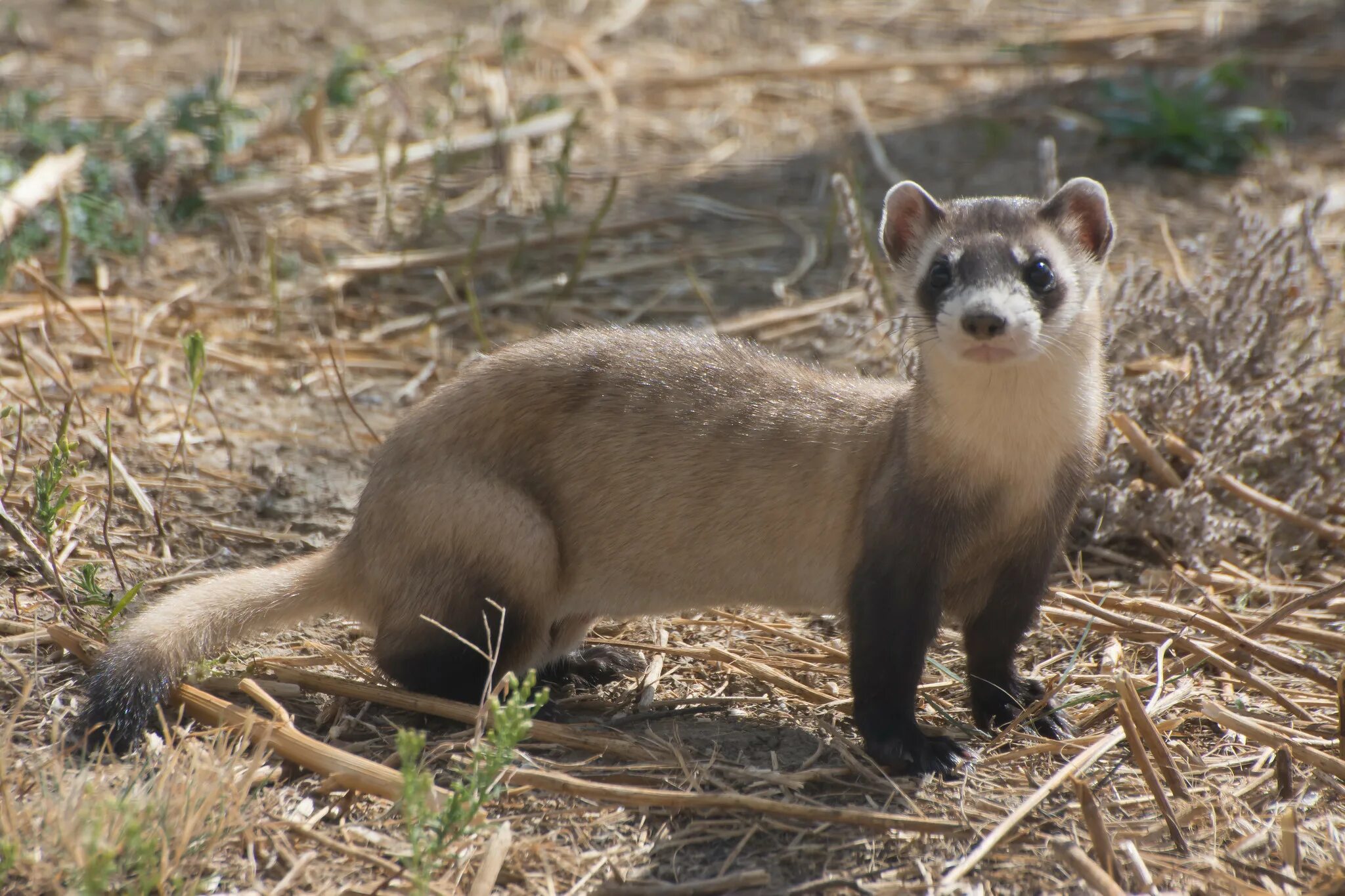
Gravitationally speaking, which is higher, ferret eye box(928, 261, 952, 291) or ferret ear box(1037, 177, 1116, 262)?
ferret ear box(1037, 177, 1116, 262)

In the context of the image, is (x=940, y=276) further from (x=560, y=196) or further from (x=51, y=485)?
(x=560, y=196)

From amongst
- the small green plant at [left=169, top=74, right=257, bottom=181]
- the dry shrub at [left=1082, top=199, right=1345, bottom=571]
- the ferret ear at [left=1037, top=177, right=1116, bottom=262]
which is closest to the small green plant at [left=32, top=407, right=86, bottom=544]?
the ferret ear at [left=1037, top=177, right=1116, bottom=262]

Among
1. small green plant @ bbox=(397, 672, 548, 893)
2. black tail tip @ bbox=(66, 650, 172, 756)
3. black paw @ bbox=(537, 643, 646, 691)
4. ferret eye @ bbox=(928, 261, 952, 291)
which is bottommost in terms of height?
black paw @ bbox=(537, 643, 646, 691)

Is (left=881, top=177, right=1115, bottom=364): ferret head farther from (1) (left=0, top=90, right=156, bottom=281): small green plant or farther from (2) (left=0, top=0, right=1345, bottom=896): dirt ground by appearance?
(1) (left=0, top=90, right=156, bottom=281): small green plant

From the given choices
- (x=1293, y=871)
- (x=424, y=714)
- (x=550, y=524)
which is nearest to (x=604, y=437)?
(x=550, y=524)

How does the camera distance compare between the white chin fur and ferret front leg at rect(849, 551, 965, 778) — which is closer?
the white chin fur

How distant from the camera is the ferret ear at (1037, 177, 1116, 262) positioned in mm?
4016

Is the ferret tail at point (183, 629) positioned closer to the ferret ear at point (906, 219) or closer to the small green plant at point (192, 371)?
the small green plant at point (192, 371)

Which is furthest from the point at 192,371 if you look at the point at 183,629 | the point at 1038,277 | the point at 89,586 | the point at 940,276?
the point at 1038,277

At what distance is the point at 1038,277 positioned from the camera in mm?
3773

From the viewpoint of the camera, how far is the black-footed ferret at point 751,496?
3.81 meters

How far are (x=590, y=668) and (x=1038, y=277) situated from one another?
2.00 meters

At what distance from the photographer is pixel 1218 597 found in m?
4.79

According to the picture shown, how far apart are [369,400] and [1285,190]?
517 centimetres
